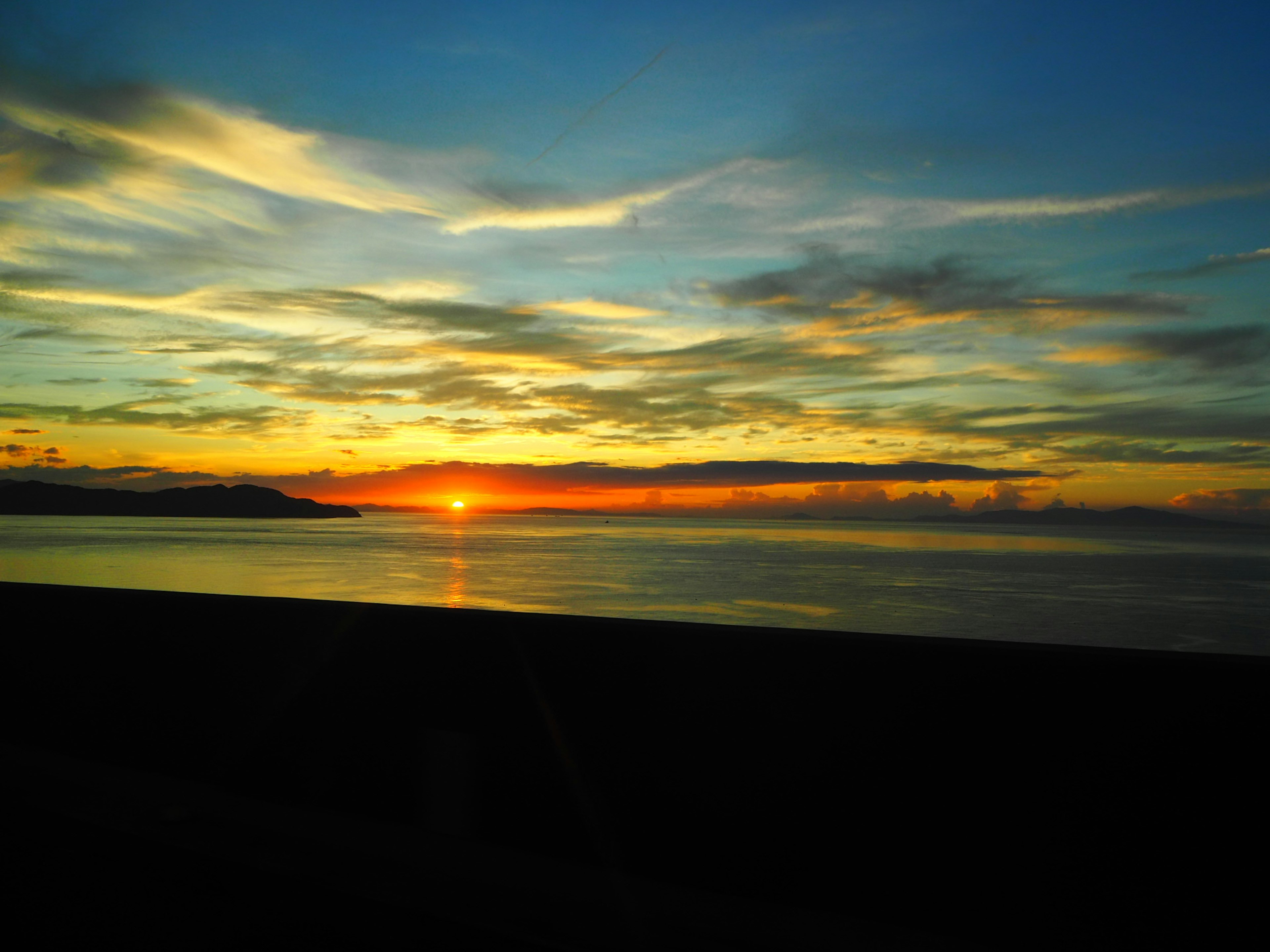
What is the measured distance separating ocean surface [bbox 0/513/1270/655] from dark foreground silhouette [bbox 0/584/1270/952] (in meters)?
1.44

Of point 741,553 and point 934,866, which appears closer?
point 934,866

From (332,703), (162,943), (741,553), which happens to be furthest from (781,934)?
(741,553)

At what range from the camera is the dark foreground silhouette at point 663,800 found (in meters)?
3.18

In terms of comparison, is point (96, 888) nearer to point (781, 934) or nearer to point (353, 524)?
point (781, 934)

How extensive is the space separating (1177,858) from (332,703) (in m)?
3.89

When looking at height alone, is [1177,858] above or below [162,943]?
above

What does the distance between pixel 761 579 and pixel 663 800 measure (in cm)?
4077

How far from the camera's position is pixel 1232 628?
88.8 ft

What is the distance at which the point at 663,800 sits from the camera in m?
3.91

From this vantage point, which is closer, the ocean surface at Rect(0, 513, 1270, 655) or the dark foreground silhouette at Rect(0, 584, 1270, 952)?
the dark foreground silhouette at Rect(0, 584, 1270, 952)

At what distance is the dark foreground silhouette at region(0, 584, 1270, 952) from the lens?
10.4ft

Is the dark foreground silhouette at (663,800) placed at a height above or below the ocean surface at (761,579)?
above

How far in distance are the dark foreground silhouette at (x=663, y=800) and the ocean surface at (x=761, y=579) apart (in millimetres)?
1444

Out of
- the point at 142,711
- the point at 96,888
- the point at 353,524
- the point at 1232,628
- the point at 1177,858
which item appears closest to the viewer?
the point at 1177,858
